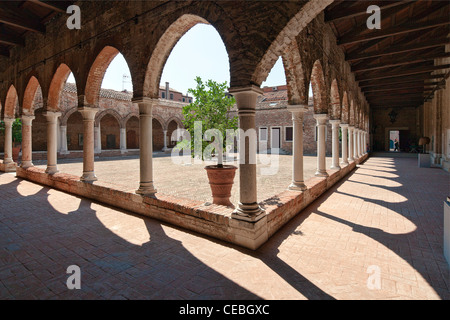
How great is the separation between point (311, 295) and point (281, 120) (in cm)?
2395

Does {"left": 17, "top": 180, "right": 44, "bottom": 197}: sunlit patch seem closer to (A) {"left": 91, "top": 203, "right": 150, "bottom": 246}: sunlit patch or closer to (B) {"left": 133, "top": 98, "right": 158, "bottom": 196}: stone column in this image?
(A) {"left": 91, "top": 203, "right": 150, "bottom": 246}: sunlit patch

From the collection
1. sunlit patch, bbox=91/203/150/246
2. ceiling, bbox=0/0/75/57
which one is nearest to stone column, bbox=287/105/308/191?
sunlit patch, bbox=91/203/150/246

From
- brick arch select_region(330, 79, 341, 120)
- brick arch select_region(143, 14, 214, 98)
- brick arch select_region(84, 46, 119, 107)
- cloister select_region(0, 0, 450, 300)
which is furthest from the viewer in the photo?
brick arch select_region(330, 79, 341, 120)

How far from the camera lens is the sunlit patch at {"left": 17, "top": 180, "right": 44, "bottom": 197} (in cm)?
664

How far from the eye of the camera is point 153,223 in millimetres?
4371

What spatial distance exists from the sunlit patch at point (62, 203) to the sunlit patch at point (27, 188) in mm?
590

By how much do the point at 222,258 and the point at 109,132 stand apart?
78.3 ft

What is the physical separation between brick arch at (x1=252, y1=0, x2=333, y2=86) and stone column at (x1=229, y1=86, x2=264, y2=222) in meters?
0.25

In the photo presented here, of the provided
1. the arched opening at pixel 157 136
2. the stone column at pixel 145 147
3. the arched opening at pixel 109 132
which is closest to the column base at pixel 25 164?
the stone column at pixel 145 147

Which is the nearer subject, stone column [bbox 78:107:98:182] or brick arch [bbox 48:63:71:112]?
stone column [bbox 78:107:98:182]

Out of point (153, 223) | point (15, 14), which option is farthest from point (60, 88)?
point (153, 223)

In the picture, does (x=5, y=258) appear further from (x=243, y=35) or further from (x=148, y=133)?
(x=243, y=35)

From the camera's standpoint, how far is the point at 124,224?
4.32 meters

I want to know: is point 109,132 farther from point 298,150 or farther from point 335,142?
point 298,150
